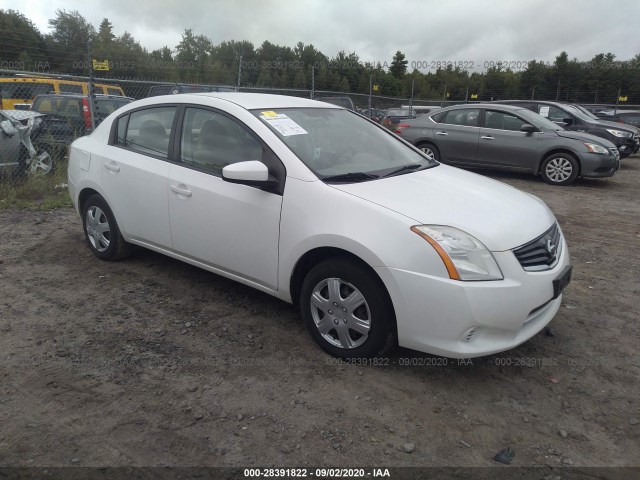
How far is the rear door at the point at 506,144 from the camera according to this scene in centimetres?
986

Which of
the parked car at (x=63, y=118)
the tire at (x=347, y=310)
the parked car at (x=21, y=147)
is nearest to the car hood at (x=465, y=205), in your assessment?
the tire at (x=347, y=310)

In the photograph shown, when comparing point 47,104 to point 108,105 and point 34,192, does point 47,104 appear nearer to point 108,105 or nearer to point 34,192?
point 108,105

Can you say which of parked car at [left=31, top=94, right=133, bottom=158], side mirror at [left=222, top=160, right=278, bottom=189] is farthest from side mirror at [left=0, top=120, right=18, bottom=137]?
side mirror at [left=222, top=160, right=278, bottom=189]

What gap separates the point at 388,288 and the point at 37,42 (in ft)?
76.9

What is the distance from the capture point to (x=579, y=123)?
484 inches

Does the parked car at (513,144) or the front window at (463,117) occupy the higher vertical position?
the front window at (463,117)

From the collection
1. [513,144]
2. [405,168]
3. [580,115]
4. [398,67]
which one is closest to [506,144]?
[513,144]

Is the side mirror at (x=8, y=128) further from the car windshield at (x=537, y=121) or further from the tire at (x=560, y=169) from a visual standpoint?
the tire at (x=560, y=169)

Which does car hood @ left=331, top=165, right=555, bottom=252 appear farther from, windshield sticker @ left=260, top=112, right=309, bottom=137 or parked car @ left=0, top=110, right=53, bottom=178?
parked car @ left=0, top=110, right=53, bottom=178

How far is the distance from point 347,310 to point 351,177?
0.90 metres

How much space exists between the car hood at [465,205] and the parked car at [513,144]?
6.93 meters

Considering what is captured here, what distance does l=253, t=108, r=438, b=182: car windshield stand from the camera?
3.38 meters

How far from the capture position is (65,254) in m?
5.08

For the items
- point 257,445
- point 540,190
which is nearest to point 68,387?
point 257,445
